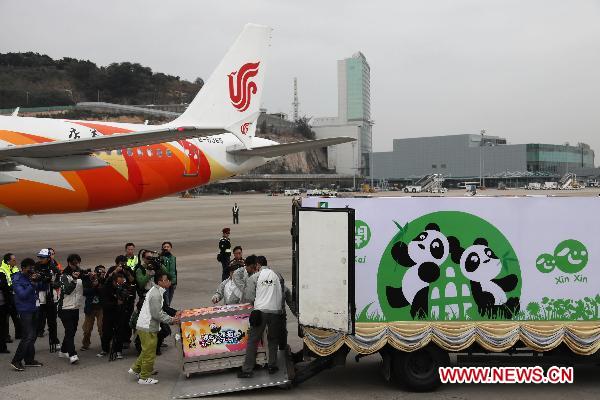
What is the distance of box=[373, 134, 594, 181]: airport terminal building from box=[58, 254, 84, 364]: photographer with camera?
174 metres

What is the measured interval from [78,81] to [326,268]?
648ft

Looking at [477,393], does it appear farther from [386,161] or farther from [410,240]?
[386,161]

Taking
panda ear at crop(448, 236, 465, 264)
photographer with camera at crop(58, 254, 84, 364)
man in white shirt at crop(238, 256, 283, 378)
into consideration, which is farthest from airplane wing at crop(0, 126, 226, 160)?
panda ear at crop(448, 236, 465, 264)

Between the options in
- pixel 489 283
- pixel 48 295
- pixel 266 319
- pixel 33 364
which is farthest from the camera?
pixel 48 295

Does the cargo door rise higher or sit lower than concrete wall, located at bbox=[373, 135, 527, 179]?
lower

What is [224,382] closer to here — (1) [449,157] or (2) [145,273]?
(2) [145,273]

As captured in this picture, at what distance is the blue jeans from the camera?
9680mm

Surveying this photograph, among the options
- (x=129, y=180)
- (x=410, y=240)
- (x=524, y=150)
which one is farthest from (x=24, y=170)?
(x=524, y=150)

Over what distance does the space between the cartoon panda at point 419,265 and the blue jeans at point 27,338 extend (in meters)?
5.80

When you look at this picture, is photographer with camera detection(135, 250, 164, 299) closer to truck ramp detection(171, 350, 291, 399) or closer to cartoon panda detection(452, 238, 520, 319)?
truck ramp detection(171, 350, 291, 399)

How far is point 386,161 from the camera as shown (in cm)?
19775

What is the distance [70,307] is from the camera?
1014 centimetres

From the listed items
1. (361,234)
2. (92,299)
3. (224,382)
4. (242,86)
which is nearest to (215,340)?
(224,382)

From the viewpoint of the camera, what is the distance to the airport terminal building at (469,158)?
17875 cm
